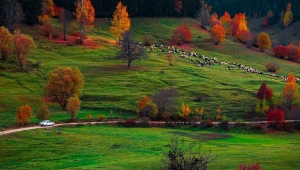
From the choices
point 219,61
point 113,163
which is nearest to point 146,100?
point 113,163

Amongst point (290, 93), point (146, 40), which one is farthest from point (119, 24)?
point (290, 93)

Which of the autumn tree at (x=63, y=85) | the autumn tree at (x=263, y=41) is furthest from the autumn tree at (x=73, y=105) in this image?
the autumn tree at (x=263, y=41)

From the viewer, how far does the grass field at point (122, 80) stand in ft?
254

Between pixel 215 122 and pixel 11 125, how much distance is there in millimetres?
32430

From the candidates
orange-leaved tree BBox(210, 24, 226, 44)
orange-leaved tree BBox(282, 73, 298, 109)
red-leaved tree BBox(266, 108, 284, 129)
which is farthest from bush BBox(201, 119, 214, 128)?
orange-leaved tree BBox(210, 24, 226, 44)

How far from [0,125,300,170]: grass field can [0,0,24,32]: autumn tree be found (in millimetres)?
54512

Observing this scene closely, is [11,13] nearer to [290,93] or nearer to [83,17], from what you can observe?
[83,17]

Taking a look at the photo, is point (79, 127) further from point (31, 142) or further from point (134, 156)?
point (134, 156)

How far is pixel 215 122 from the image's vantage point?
72.4m

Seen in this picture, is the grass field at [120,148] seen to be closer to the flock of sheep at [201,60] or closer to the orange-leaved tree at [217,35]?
the flock of sheep at [201,60]

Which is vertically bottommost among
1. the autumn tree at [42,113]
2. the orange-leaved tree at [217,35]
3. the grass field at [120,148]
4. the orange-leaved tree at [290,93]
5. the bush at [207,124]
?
the bush at [207,124]

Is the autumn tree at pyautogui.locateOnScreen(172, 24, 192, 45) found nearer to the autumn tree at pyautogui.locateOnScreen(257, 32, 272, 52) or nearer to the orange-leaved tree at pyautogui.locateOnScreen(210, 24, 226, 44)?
the orange-leaved tree at pyautogui.locateOnScreen(210, 24, 226, 44)

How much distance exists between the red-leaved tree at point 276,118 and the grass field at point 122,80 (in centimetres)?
639

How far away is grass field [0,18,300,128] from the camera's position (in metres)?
77.4
